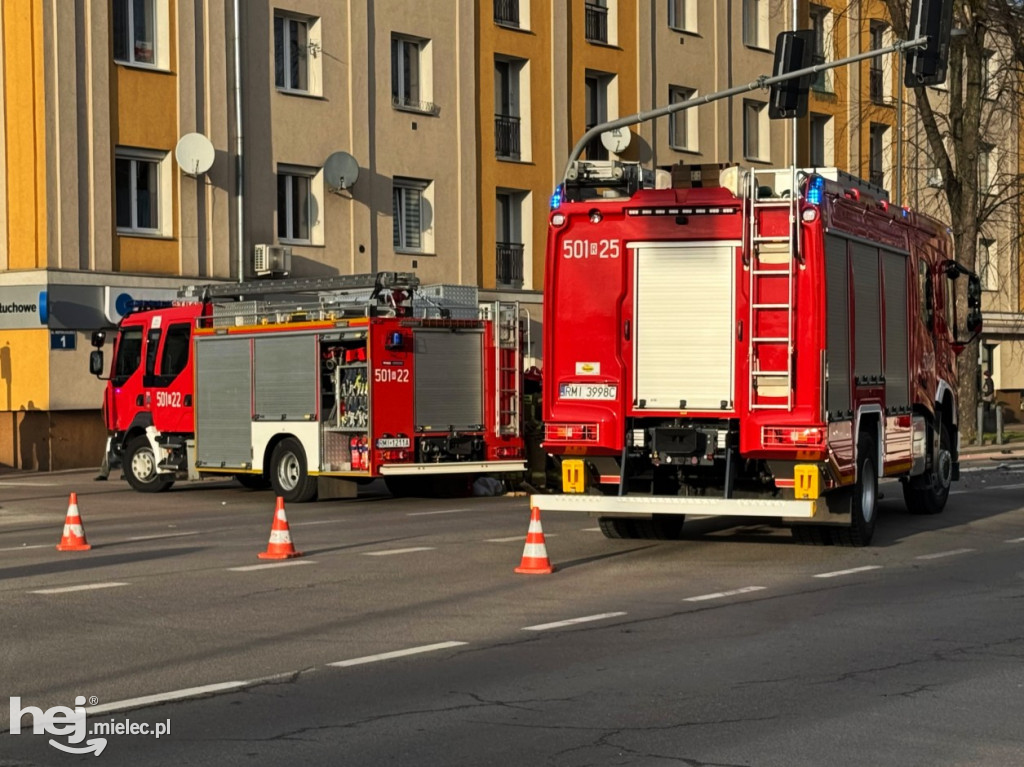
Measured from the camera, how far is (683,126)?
45.4 meters

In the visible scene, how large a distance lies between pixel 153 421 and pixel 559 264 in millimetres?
11287

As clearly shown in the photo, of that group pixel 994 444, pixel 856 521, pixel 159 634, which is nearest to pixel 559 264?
pixel 856 521

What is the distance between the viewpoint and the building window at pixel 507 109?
39.9m

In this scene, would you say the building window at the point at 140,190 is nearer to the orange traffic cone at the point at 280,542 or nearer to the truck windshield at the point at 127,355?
the truck windshield at the point at 127,355

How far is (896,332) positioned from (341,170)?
20395mm

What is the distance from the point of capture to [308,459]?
871 inches

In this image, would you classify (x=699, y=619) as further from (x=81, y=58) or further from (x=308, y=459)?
(x=81, y=58)

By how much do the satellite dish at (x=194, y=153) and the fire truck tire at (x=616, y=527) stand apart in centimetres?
1804

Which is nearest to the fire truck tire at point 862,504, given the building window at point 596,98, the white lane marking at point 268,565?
the white lane marking at point 268,565

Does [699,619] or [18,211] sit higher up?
[18,211]

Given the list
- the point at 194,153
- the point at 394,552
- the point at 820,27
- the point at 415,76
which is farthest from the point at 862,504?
the point at 820,27

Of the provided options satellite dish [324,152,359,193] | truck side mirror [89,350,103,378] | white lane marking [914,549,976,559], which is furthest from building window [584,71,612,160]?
white lane marking [914,549,976,559]

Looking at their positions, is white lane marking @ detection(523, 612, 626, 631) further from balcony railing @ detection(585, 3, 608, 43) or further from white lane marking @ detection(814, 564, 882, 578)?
balcony railing @ detection(585, 3, 608, 43)

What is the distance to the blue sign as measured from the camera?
30.7 m
